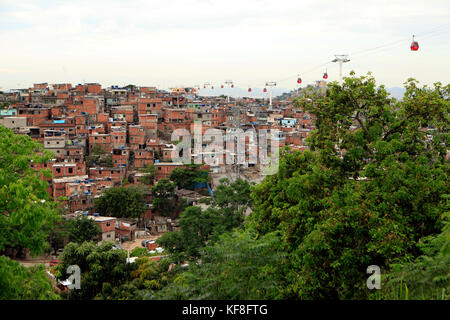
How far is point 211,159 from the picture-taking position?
1206 inches

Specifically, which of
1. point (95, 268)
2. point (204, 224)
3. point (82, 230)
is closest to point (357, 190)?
point (95, 268)

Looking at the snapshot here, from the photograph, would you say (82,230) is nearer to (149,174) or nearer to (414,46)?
(149,174)

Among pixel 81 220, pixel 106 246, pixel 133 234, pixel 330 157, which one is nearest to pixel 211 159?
pixel 133 234

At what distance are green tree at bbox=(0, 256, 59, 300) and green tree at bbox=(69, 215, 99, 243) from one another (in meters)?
13.7

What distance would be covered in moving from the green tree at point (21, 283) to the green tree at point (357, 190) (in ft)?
11.6

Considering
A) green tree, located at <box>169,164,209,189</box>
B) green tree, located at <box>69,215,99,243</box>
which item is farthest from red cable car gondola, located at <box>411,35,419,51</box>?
green tree, located at <box>169,164,209,189</box>

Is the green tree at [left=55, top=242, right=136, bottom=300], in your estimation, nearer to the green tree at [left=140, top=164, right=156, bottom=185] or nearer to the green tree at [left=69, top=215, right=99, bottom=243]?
the green tree at [left=69, top=215, right=99, bottom=243]

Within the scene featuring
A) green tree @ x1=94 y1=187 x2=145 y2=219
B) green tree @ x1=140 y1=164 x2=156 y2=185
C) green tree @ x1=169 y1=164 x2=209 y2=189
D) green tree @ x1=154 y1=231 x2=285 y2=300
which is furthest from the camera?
green tree @ x1=140 y1=164 x2=156 y2=185

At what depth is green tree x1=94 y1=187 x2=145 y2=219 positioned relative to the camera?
2356 centimetres

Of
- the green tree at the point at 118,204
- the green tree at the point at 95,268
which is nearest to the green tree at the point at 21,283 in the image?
the green tree at the point at 95,268

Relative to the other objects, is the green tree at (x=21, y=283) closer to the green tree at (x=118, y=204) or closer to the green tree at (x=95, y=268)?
the green tree at (x=95, y=268)

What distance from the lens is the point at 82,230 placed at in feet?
64.5
